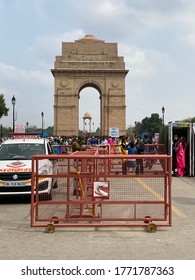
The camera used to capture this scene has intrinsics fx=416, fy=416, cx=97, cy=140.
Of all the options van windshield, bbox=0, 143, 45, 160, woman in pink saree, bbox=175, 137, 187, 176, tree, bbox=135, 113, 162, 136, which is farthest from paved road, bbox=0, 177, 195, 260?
tree, bbox=135, 113, 162, 136

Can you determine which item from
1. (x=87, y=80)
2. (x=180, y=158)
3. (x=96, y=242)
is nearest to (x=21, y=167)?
(x=96, y=242)

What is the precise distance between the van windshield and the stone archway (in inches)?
2226

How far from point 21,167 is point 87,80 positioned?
59.6 metres

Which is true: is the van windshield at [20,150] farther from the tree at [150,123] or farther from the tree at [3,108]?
the tree at [150,123]

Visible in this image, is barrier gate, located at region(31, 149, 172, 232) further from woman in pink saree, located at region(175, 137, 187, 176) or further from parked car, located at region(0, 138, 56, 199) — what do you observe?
woman in pink saree, located at region(175, 137, 187, 176)

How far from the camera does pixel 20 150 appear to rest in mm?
12180

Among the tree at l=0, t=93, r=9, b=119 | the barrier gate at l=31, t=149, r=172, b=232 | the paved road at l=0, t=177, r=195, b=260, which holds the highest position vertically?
the tree at l=0, t=93, r=9, b=119

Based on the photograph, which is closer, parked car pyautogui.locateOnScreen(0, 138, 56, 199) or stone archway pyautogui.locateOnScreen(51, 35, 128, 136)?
parked car pyautogui.locateOnScreen(0, 138, 56, 199)

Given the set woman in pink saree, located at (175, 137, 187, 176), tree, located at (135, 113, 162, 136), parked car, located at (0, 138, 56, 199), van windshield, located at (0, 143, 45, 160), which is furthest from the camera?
tree, located at (135, 113, 162, 136)

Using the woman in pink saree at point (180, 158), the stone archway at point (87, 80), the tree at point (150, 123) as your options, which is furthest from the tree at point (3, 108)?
the tree at point (150, 123)

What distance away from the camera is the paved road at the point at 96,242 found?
18.9 ft

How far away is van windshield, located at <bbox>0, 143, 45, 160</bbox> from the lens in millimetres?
11773

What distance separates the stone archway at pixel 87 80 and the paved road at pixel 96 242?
61.2 meters
